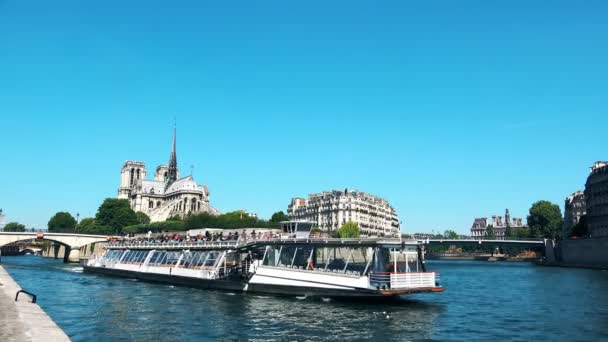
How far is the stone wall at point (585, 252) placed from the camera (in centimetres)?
10182

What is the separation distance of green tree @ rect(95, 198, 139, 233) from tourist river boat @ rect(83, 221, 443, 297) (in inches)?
4534

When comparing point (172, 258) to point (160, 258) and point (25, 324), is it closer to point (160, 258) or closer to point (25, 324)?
point (160, 258)

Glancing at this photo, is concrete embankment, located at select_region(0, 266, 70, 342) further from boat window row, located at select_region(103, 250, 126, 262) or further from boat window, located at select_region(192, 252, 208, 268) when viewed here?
boat window row, located at select_region(103, 250, 126, 262)

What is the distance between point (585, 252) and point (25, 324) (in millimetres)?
111937

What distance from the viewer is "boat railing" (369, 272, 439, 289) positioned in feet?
130

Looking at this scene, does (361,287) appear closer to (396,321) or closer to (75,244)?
(396,321)

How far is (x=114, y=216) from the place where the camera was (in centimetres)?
17362

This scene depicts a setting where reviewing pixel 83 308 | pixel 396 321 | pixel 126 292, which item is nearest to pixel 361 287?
pixel 396 321

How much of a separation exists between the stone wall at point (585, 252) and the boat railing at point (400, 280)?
249 feet

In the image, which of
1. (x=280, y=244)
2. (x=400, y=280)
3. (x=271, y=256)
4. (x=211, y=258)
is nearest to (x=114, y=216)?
(x=211, y=258)

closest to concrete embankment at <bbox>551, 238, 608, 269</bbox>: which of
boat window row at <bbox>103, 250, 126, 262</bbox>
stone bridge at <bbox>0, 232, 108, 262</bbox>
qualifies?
boat window row at <bbox>103, 250, 126, 262</bbox>

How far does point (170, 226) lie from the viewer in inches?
6422

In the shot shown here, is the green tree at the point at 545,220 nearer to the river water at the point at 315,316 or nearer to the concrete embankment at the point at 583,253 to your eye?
the concrete embankment at the point at 583,253

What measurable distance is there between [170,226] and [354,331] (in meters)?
141
